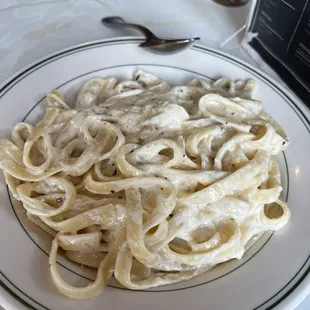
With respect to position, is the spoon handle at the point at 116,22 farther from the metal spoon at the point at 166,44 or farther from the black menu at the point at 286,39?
the black menu at the point at 286,39

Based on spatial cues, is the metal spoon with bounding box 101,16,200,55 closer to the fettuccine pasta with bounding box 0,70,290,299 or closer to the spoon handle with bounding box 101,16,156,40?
the spoon handle with bounding box 101,16,156,40

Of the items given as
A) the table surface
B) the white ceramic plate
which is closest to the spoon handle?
the table surface

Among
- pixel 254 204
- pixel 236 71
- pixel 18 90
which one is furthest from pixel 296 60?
pixel 18 90

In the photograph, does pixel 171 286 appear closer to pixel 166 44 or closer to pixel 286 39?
pixel 166 44

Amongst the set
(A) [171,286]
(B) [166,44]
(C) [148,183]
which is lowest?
(A) [171,286]

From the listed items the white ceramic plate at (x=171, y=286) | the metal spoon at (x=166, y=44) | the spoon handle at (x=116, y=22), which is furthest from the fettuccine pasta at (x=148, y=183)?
the spoon handle at (x=116, y=22)

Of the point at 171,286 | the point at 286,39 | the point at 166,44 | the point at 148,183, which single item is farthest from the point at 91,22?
the point at 171,286

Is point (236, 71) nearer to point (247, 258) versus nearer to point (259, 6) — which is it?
point (259, 6)
